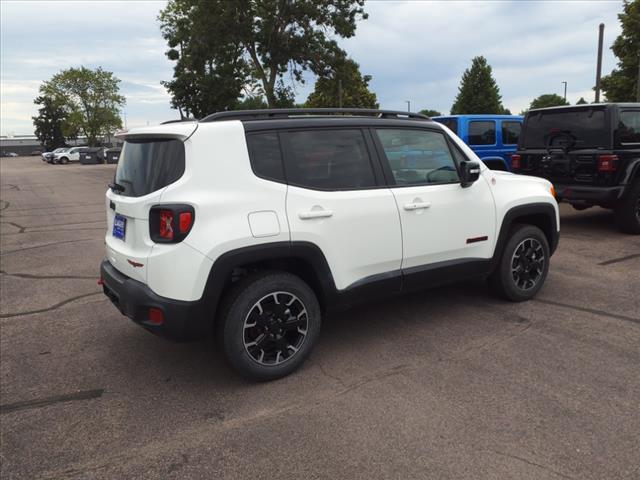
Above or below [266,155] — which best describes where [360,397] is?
below

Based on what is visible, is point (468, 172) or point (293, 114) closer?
point (293, 114)

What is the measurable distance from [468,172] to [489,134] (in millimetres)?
7744

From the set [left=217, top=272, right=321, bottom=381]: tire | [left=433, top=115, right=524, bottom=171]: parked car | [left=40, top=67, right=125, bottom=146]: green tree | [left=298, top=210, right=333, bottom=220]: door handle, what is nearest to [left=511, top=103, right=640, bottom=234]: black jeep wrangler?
[left=433, top=115, right=524, bottom=171]: parked car

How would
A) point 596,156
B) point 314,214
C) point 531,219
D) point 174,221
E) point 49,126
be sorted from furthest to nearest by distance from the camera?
point 49,126 → point 596,156 → point 531,219 → point 314,214 → point 174,221

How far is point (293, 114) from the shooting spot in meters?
3.66

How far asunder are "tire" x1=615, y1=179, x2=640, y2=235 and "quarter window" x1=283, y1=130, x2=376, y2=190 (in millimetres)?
5466

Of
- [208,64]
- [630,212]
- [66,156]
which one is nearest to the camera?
[630,212]

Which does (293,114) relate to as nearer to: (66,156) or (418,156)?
(418,156)

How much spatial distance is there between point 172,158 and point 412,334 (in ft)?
7.51

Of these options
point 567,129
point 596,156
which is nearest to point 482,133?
point 567,129

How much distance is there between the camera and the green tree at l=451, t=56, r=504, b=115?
174 ft

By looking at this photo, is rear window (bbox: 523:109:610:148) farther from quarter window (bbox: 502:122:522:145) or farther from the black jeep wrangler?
quarter window (bbox: 502:122:522:145)

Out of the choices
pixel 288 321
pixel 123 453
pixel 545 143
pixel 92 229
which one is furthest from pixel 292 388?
pixel 92 229

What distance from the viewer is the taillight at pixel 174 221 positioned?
2947 millimetres
